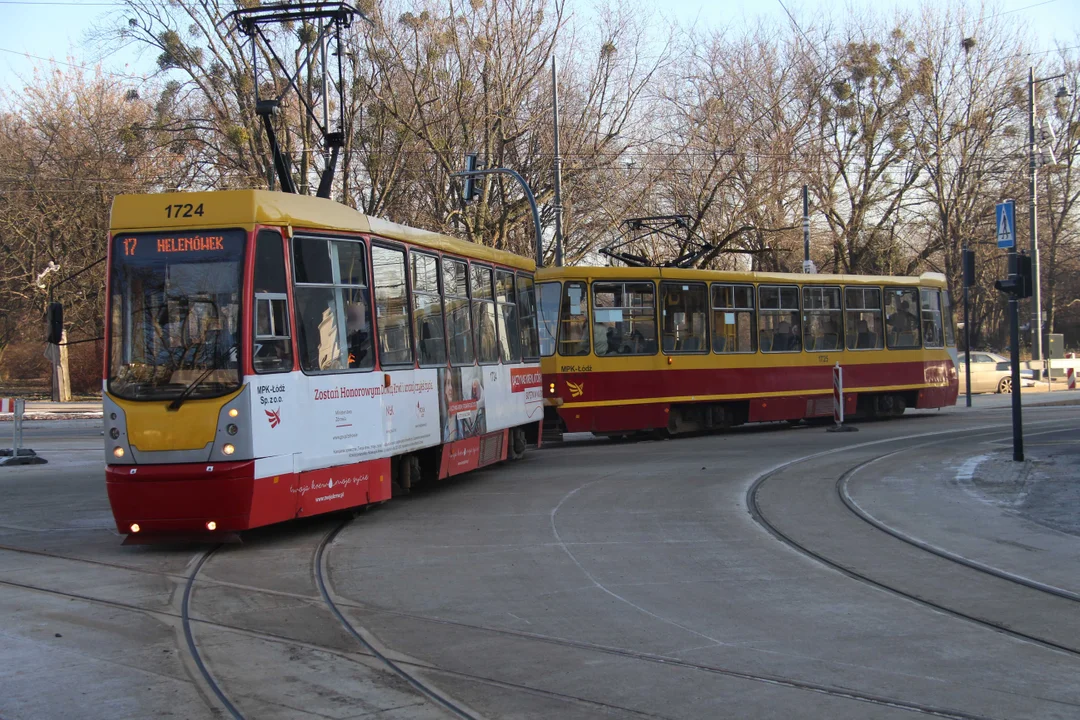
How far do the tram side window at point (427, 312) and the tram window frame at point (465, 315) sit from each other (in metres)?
0.17

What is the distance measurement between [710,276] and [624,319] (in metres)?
2.47

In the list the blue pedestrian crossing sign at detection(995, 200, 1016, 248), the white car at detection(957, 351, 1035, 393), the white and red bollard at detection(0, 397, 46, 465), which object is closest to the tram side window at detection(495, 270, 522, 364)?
the blue pedestrian crossing sign at detection(995, 200, 1016, 248)

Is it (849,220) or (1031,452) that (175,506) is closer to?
(1031,452)

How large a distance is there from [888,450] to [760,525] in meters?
8.01

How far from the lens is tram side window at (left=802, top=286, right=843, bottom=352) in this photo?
907 inches

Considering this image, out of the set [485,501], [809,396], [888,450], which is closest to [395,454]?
[485,501]

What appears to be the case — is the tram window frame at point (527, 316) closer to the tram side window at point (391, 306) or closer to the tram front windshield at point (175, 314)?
the tram side window at point (391, 306)

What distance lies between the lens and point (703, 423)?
70.7 feet

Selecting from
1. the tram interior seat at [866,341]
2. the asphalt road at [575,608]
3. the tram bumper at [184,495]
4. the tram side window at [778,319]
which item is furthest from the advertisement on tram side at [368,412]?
the tram interior seat at [866,341]

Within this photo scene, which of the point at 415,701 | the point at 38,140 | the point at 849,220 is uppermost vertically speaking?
the point at 38,140

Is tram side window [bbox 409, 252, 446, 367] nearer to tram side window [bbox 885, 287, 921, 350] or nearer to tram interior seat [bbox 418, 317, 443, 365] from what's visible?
tram interior seat [bbox 418, 317, 443, 365]

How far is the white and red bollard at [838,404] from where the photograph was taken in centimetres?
2211

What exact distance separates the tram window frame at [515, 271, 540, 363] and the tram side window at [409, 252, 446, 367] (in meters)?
3.43

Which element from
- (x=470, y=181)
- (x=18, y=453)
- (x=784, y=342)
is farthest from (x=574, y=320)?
(x=18, y=453)
